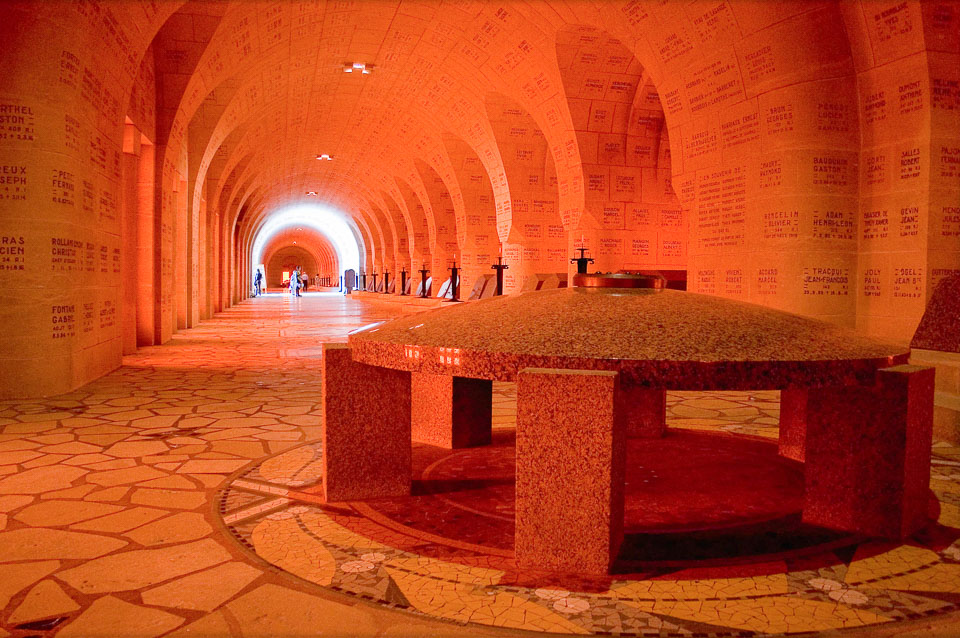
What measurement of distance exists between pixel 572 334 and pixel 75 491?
2783mm

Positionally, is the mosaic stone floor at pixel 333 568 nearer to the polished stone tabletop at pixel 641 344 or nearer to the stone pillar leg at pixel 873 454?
the stone pillar leg at pixel 873 454

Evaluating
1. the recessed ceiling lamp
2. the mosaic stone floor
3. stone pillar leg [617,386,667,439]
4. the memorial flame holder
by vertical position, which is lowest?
the mosaic stone floor

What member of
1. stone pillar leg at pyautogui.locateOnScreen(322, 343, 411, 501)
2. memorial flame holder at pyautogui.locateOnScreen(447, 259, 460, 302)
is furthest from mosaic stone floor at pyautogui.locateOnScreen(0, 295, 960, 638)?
memorial flame holder at pyautogui.locateOnScreen(447, 259, 460, 302)

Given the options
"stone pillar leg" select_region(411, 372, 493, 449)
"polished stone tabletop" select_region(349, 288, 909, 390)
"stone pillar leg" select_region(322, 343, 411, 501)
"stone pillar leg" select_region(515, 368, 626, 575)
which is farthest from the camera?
"stone pillar leg" select_region(411, 372, 493, 449)

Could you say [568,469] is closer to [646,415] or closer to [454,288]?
[646,415]

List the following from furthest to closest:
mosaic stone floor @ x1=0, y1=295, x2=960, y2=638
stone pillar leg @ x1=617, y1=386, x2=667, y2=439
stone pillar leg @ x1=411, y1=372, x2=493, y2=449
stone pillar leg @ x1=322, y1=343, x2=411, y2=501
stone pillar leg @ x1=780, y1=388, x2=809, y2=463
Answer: stone pillar leg @ x1=617, y1=386, x2=667, y2=439
stone pillar leg @ x1=411, y1=372, x2=493, y2=449
stone pillar leg @ x1=780, y1=388, x2=809, y2=463
stone pillar leg @ x1=322, y1=343, x2=411, y2=501
mosaic stone floor @ x1=0, y1=295, x2=960, y2=638

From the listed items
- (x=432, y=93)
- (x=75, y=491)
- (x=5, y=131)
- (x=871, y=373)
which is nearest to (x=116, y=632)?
(x=75, y=491)

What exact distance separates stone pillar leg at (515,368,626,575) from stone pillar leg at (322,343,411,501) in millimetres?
1032

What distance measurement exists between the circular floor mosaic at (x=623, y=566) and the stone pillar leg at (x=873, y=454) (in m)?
0.12

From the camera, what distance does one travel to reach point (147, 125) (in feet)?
36.4

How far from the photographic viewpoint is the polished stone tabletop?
2.78 metres

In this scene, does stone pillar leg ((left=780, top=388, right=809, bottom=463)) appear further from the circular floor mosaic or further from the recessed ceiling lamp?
the recessed ceiling lamp

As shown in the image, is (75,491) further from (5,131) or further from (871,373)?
(5,131)

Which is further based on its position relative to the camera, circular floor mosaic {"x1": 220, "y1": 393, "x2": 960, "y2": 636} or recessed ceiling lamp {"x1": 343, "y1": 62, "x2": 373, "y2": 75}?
recessed ceiling lamp {"x1": 343, "y1": 62, "x2": 373, "y2": 75}
